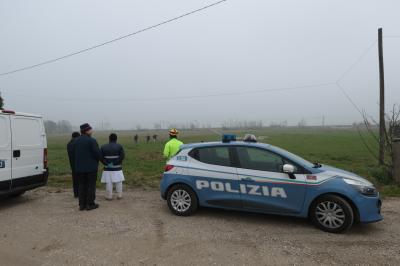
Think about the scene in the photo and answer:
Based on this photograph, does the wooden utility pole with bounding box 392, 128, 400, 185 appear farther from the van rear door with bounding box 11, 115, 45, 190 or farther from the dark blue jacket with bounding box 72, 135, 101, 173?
the van rear door with bounding box 11, 115, 45, 190

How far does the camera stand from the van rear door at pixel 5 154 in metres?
6.37

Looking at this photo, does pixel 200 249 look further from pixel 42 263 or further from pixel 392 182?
pixel 392 182

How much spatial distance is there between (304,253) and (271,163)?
171cm

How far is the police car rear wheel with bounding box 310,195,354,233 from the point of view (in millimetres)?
5074

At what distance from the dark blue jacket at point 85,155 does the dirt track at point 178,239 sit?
2.93ft

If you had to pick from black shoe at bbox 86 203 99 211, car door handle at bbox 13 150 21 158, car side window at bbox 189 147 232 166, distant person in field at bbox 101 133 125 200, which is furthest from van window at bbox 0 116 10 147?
car side window at bbox 189 147 232 166

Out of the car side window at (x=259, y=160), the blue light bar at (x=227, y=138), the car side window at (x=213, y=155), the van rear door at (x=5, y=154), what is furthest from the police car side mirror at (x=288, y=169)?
the van rear door at (x=5, y=154)

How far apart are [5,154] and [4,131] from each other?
1.55 feet

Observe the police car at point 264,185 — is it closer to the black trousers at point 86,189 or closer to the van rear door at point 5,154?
the black trousers at point 86,189

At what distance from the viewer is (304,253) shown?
434 centimetres

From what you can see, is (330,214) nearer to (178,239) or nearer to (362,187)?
(362,187)

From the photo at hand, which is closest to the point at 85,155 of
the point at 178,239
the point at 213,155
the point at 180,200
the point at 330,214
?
the point at 180,200

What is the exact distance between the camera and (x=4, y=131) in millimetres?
6484

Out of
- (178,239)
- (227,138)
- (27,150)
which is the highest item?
(227,138)
